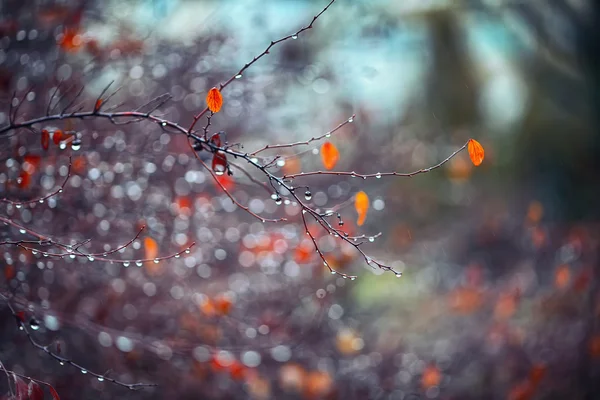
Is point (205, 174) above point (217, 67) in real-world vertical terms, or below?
below

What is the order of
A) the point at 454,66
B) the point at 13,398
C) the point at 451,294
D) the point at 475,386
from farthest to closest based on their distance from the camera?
the point at 454,66 → the point at 451,294 → the point at 475,386 → the point at 13,398

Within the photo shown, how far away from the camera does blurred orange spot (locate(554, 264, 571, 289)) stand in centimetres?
437

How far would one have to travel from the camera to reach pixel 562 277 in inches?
172

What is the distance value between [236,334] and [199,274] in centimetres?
41

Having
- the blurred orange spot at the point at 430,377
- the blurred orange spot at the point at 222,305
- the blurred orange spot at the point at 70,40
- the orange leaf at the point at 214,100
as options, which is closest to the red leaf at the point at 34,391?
the orange leaf at the point at 214,100

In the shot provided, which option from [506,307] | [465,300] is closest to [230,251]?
[506,307]

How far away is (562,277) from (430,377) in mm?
1590

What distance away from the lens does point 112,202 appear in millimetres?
2770

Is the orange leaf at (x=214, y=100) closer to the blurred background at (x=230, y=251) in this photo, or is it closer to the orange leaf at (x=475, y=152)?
the blurred background at (x=230, y=251)

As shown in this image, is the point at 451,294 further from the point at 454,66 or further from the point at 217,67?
the point at 454,66

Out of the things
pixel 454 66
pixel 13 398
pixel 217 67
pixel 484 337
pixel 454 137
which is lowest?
pixel 13 398

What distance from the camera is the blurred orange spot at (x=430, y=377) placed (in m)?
3.51

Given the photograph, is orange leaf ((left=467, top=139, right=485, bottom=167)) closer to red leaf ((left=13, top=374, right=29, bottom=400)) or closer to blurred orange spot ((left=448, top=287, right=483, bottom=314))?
red leaf ((left=13, top=374, right=29, bottom=400))

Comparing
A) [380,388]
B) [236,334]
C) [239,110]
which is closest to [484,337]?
[380,388]
